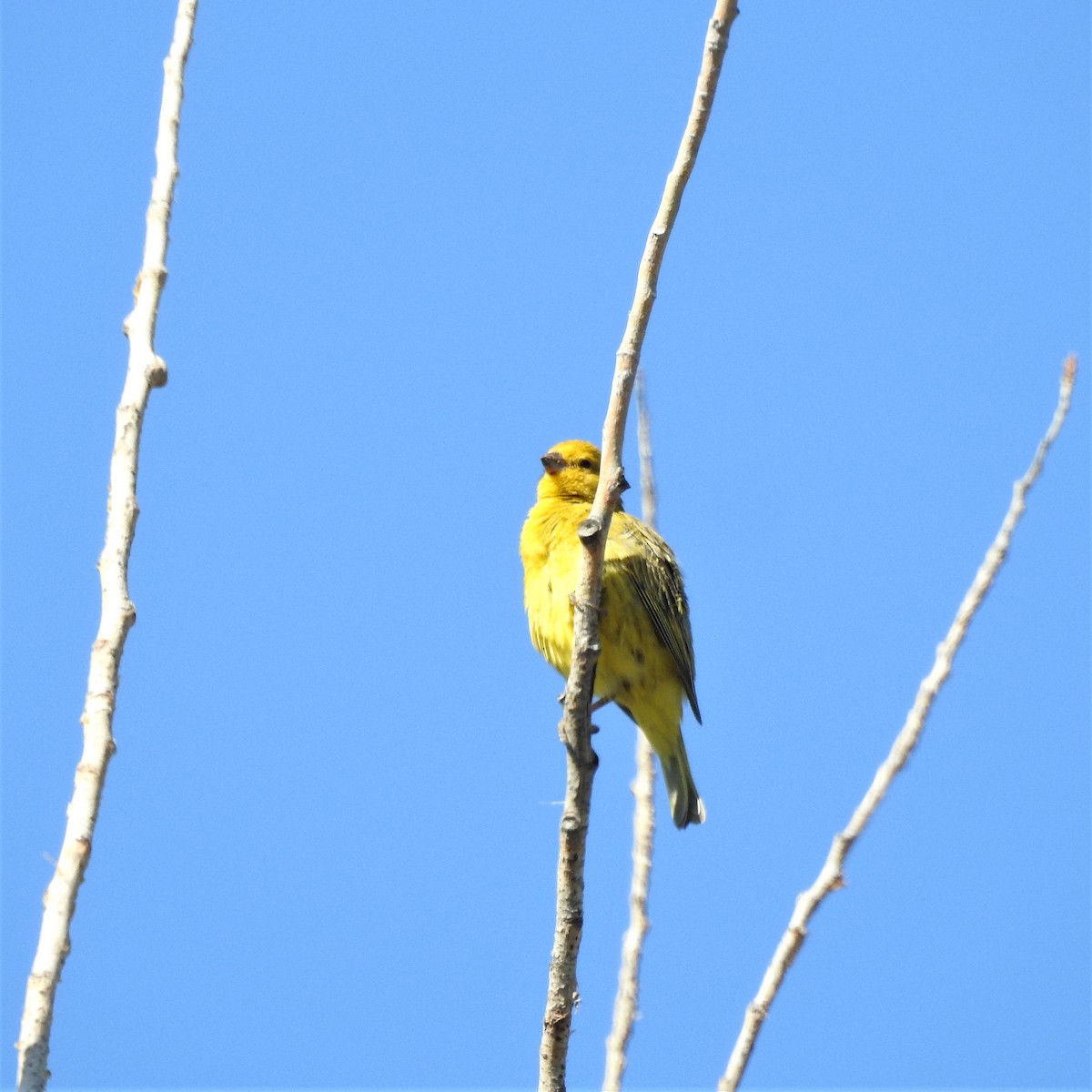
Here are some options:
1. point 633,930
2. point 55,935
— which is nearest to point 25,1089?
point 55,935

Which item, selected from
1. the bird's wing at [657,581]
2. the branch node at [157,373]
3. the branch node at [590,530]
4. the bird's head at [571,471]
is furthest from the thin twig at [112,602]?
the bird's head at [571,471]

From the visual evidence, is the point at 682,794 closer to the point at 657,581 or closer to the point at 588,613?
the point at 657,581

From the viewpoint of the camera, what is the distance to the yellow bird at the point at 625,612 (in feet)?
21.8

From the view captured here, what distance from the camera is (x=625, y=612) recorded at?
6672 mm

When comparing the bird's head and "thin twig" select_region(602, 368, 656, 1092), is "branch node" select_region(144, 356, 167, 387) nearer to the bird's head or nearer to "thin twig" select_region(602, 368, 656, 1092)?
"thin twig" select_region(602, 368, 656, 1092)

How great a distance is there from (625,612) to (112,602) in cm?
381

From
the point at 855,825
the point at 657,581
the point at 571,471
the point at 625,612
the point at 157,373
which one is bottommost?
the point at 855,825

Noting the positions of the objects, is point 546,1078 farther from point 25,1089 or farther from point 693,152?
point 693,152

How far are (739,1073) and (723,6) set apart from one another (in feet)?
9.16

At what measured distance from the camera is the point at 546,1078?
12.9ft

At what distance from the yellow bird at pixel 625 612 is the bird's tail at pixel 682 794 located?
3 cm

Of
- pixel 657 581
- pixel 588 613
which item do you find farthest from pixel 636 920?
pixel 657 581

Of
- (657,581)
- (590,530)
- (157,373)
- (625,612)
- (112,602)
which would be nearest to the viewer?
(112,602)

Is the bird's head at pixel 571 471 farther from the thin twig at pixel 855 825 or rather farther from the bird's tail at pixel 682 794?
the thin twig at pixel 855 825
